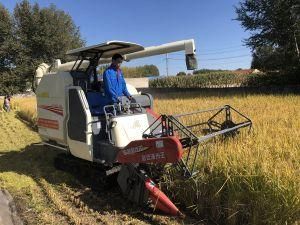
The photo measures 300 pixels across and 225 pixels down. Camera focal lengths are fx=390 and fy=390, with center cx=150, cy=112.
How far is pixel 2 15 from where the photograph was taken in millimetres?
44000

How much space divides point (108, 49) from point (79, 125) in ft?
5.72

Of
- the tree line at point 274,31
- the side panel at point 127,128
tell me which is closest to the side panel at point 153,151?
the side panel at point 127,128

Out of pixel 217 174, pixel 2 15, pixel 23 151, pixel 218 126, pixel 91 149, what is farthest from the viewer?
pixel 2 15

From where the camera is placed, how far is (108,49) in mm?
7531

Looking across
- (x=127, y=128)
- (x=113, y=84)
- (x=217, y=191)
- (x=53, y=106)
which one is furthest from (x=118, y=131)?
(x=53, y=106)

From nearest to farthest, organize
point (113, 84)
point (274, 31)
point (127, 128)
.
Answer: point (127, 128)
point (113, 84)
point (274, 31)

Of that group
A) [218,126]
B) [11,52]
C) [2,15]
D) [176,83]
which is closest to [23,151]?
[218,126]

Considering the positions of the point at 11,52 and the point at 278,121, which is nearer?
the point at 278,121

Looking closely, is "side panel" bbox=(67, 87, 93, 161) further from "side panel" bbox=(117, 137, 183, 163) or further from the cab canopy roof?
"side panel" bbox=(117, 137, 183, 163)

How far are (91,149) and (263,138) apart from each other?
2800 millimetres

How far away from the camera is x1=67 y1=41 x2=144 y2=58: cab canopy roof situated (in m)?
7.01

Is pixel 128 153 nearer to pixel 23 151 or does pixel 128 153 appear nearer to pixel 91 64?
pixel 91 64

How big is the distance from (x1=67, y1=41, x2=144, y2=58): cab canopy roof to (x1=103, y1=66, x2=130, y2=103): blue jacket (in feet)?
1.56

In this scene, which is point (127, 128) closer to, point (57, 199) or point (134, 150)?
point (134, 150)
